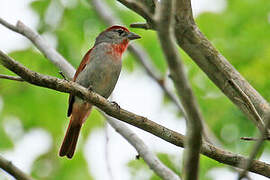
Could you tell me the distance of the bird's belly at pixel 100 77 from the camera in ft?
19.0

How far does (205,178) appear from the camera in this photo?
5551 mm

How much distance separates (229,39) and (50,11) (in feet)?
8.86

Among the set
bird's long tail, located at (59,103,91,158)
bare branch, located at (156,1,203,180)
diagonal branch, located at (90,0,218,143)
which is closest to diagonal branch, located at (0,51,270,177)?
bare branch, located at (156,1,203,180)

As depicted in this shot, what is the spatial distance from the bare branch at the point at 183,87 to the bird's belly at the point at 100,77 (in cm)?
351

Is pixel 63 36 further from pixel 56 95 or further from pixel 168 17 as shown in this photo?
pixel 168 17

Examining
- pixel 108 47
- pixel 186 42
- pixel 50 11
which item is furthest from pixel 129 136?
pixel 50 11

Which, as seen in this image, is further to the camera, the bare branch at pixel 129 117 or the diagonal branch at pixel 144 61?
the diagonal branch at pixel 144 61

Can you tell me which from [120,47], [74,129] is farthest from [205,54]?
[74,129]

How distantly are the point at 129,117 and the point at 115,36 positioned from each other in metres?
3.15

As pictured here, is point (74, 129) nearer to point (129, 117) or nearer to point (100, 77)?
point (100, 77)

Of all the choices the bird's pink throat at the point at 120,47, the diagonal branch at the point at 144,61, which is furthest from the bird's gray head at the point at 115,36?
the diagonal branch at the point at 144,61

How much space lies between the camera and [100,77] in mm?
5836

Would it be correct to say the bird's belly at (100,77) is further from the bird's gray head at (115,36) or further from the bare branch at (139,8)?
the bare branch at (139,8)

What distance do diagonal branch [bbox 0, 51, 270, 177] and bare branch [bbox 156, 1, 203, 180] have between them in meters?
0.93
